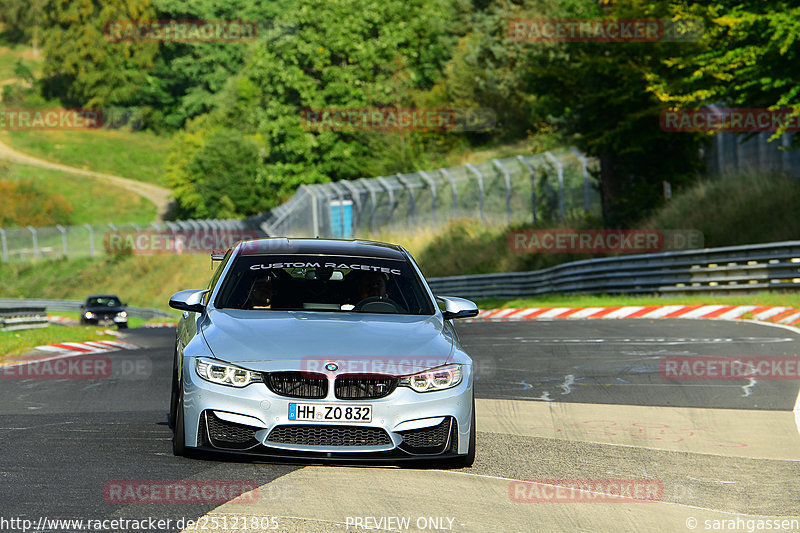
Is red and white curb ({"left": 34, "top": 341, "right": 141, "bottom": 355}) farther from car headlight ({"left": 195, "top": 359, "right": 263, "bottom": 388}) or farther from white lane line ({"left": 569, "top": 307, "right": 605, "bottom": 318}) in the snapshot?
car headlight ({"left": 195, "top": 359, "right": 263, "bottom": 388})

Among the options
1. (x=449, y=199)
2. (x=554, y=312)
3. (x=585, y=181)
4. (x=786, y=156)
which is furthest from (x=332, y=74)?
(x=554, y=312)

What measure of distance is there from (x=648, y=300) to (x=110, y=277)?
53.3m

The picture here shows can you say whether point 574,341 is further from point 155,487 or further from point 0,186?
point 0,186

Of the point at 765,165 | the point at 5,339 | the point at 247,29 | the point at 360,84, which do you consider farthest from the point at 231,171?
the point at 5,339

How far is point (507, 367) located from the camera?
547 inches

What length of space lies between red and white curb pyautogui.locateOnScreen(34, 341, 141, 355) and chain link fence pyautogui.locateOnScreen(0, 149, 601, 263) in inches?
725

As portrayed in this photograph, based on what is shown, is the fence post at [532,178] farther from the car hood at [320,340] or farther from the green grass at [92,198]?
the green grass at [92,198]

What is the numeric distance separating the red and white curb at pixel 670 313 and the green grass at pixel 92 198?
85.1 metres

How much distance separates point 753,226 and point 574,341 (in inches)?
493

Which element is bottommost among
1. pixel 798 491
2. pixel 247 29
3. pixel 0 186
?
pixel 0 186

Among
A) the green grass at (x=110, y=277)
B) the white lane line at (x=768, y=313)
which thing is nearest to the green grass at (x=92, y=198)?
the green grass at (x=110, y=277)

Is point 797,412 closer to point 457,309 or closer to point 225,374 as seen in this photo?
point 457,309

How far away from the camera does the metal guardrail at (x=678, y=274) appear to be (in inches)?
905

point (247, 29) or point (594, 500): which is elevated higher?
point (247, 29)
